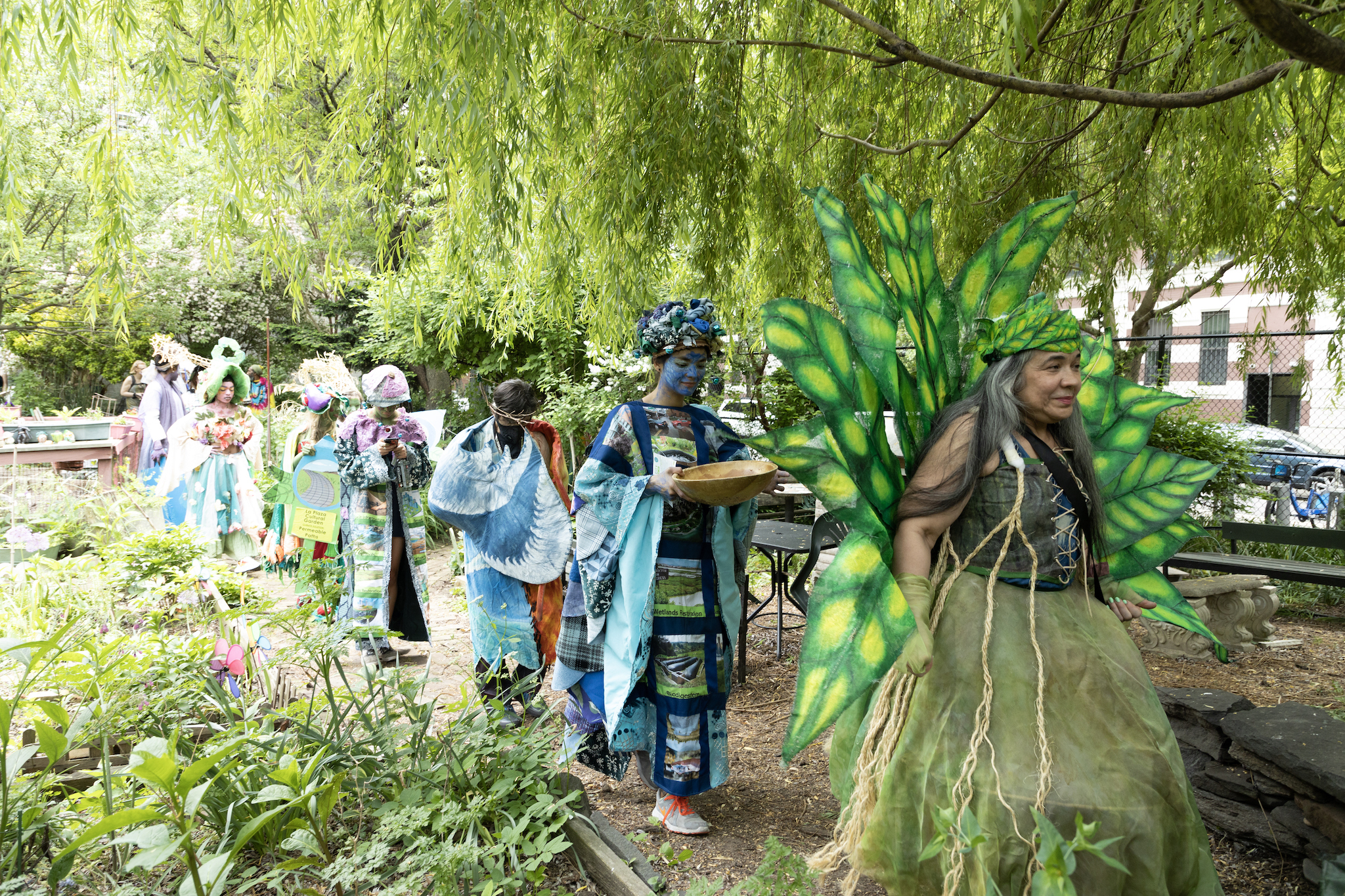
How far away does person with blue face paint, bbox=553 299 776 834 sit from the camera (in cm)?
323

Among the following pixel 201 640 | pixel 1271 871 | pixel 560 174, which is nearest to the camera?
pixel 1271 871

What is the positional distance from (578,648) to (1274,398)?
15457 mm

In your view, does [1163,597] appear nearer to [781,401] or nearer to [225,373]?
[781,401]

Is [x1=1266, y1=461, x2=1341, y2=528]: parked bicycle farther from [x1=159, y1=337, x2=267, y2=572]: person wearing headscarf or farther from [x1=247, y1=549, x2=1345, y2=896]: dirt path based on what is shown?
[x1=159, y1=337, x2=267, y2=572]: person wearing headscarf

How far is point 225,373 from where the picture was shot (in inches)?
314

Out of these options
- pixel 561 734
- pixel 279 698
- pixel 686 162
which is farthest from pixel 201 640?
pixel 686 162

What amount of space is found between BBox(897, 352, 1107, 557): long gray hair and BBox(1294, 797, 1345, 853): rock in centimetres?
132

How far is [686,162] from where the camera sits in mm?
3873

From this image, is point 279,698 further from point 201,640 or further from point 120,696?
point 120,696

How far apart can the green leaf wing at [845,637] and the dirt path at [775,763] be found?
4.37ft

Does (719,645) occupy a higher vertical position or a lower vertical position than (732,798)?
higher

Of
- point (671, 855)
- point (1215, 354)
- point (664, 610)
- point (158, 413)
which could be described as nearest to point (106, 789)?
point (671, 855)

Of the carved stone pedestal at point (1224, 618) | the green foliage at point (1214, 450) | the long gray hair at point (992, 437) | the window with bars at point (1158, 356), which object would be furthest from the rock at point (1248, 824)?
the window with bars at point (1158, 356)

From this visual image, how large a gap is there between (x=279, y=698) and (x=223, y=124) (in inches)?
90.7
